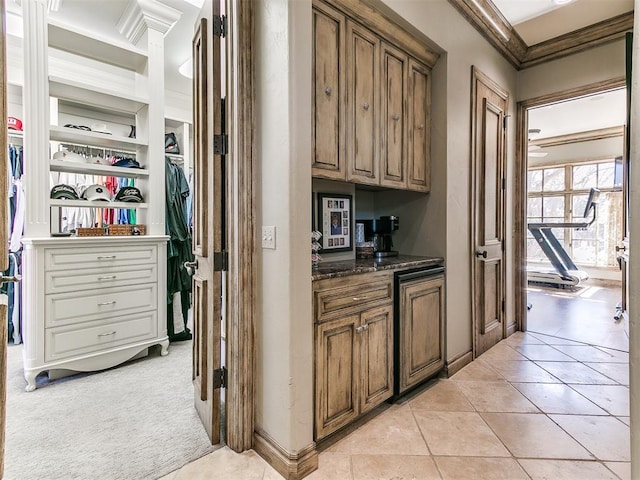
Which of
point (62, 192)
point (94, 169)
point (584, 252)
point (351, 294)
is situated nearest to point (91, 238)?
point (62, 192)

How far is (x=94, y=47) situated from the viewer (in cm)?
286

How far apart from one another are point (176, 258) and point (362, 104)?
237cm

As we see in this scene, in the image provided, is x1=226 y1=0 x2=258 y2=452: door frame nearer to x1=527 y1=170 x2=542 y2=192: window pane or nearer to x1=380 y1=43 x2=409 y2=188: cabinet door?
x1=380 y1=43 x2=409 y2=188: cabinet door

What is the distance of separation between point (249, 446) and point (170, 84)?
4.62 metres

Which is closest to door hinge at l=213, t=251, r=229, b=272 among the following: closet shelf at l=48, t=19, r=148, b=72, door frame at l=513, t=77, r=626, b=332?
closet shelf at l=48, t=19, r=148, b=72

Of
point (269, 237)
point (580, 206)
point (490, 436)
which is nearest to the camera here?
point (269, 237)

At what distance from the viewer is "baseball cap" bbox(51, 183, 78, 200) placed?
2666 mm

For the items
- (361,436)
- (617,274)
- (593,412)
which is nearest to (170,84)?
(361,436)

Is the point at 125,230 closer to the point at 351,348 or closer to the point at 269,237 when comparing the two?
the point at 269,237

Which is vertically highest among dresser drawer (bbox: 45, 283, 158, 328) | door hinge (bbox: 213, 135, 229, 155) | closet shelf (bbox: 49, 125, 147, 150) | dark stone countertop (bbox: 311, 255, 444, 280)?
closet shelf (bbox: 49, 125, 147, 150)

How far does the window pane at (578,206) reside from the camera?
7146mm

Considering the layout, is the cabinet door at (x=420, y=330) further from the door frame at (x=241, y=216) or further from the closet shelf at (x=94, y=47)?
the closet shelf at (x=94, y=47)

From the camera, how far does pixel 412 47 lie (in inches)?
96.4

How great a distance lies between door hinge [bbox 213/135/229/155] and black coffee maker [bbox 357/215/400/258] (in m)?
1.37
